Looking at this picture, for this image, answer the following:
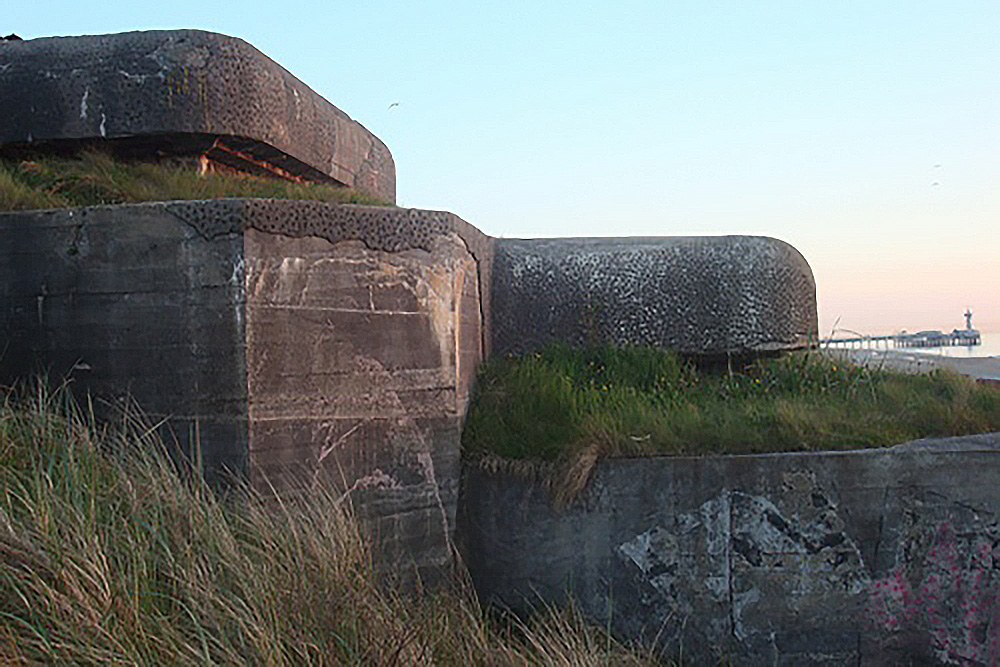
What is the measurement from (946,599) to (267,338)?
3.06 metres

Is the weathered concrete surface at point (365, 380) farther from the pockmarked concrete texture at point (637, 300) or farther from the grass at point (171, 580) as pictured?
the pockmarked concrete texture at point (637, 300)

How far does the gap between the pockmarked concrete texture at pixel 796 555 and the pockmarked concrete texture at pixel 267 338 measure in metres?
0.77

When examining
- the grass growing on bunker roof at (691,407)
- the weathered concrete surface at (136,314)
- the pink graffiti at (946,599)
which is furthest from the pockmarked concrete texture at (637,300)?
the weathered concrete surface at (136,314)

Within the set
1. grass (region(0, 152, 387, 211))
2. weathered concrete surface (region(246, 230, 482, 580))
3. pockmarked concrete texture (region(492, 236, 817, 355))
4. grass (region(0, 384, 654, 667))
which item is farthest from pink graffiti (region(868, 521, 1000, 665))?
grass (region(0, 152, 387, 211))

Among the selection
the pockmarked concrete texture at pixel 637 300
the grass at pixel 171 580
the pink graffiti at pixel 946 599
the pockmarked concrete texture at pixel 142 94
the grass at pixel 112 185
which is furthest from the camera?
the pockmarked concrete texture at pixel 637 300

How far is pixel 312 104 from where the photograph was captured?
5.29 metres

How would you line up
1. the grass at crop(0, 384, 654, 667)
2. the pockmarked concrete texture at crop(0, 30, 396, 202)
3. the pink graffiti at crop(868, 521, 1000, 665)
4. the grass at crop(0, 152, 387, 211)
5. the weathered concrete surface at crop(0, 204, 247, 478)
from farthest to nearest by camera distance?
the pockmarked concrete texture at crop(0, 30, 396, 202), the grass at crop(0, 152, 387, 211), the pink graffiti at crop(868, 521, 1000, 665), the weathered concrete surface at crop(0, 204, 247, 478), the grass at crop(0, 384, 654, 667)

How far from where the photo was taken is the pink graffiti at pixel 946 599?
152 inches

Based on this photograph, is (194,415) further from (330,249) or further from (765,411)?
(765,411)

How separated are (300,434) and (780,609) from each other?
7.12 feet

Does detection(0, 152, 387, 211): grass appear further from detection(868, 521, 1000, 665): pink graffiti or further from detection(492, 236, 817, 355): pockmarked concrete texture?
detection(868, 521, 1000, 665): pink graffiti

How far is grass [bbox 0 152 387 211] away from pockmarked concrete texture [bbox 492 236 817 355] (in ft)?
3.55

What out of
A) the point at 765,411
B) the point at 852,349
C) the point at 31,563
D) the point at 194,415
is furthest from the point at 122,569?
the point at 852,349

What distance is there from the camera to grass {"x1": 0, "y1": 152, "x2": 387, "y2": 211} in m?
4.18
